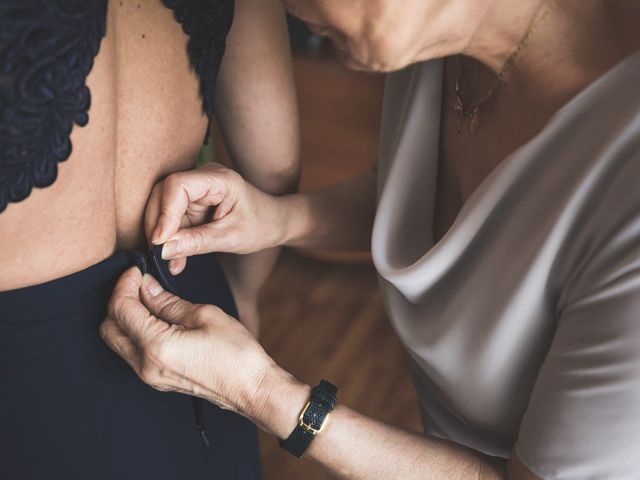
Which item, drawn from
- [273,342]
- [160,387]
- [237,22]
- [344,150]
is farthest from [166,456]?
[344,150]

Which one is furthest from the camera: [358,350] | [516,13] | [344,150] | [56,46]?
[344,150]

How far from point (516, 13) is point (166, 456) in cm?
70

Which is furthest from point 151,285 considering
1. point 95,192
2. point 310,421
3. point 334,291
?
point 334,291

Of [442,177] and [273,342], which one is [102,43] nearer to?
[442,177]

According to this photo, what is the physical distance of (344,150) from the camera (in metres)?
2.61

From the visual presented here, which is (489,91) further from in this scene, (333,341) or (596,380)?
(333,341)

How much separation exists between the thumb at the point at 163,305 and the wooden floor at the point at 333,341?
1324mm

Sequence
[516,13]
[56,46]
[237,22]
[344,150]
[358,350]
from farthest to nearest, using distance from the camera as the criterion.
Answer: [344,150]
[358,350]
[237,22]
[516,13]
[56,46]

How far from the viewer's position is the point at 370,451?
0.85 m

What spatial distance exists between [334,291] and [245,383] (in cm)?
185

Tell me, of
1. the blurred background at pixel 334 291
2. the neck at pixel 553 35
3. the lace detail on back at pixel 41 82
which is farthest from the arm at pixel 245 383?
the blurred background at pixel 334 291

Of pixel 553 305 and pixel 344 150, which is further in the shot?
pixel 344 150

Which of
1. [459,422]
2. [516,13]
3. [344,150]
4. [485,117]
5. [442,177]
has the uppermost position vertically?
[516,13]

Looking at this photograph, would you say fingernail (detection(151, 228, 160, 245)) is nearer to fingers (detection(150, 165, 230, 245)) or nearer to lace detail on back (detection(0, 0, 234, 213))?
fingers (detection(150, 165, 230, 245))
